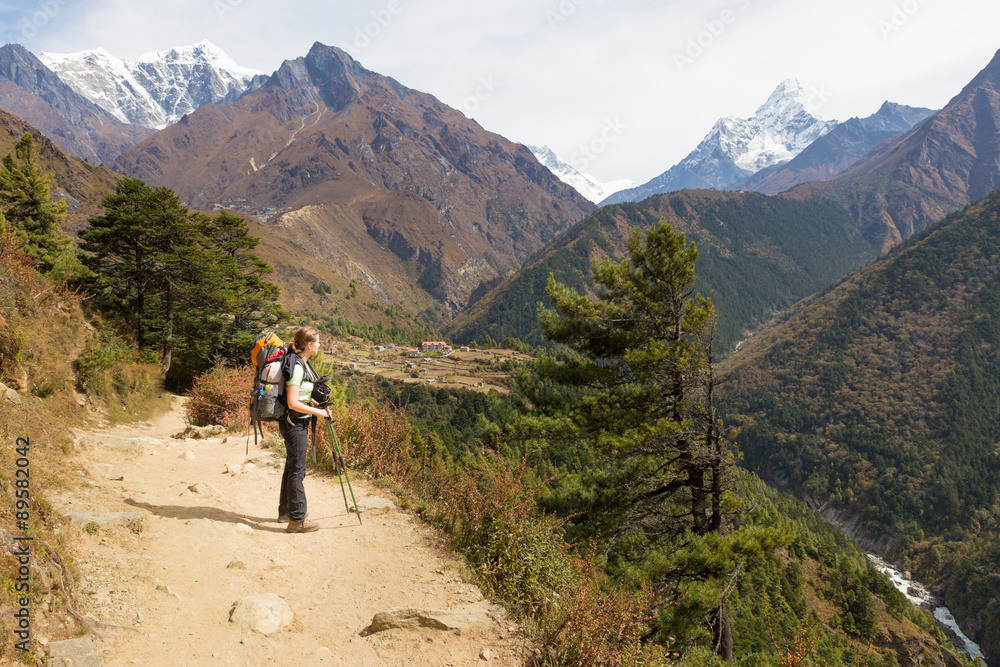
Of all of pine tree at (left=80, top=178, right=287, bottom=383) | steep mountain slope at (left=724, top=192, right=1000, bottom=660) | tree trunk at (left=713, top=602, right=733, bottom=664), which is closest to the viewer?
tree trunk at (left=713, top=602, right=733, bottom=664)

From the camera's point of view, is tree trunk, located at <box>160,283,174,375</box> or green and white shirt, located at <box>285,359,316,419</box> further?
tree trunk, located at <box>160,283,174,375</box>

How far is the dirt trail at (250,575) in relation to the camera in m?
3.83

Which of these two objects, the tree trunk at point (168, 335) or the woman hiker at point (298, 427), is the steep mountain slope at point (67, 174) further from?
the woman hiker at point (298, 427)

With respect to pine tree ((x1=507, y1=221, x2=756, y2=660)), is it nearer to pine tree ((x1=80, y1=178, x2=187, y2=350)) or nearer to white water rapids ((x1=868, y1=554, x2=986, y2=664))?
pine tree ((x1=80, y1=178, x2=187, y2=350))

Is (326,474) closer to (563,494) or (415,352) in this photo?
(563,494)

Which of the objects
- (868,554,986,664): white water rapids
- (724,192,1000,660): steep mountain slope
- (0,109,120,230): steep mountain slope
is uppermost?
(0,109,120,230): steep mountain slope

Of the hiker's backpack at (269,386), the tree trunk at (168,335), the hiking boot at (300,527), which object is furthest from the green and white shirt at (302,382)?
the tree trunk at (168,335)

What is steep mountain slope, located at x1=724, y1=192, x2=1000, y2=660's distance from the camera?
355 feet

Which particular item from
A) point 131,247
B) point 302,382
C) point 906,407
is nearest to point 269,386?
point 302,382

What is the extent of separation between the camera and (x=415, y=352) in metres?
172

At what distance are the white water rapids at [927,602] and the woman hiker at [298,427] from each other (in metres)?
109

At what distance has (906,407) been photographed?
140m

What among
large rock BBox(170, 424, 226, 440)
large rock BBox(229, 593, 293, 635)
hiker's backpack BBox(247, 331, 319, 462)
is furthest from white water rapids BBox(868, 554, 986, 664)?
large rock BBox(229, 593, 293, 635)

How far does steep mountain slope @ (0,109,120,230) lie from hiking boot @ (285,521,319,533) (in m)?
168
